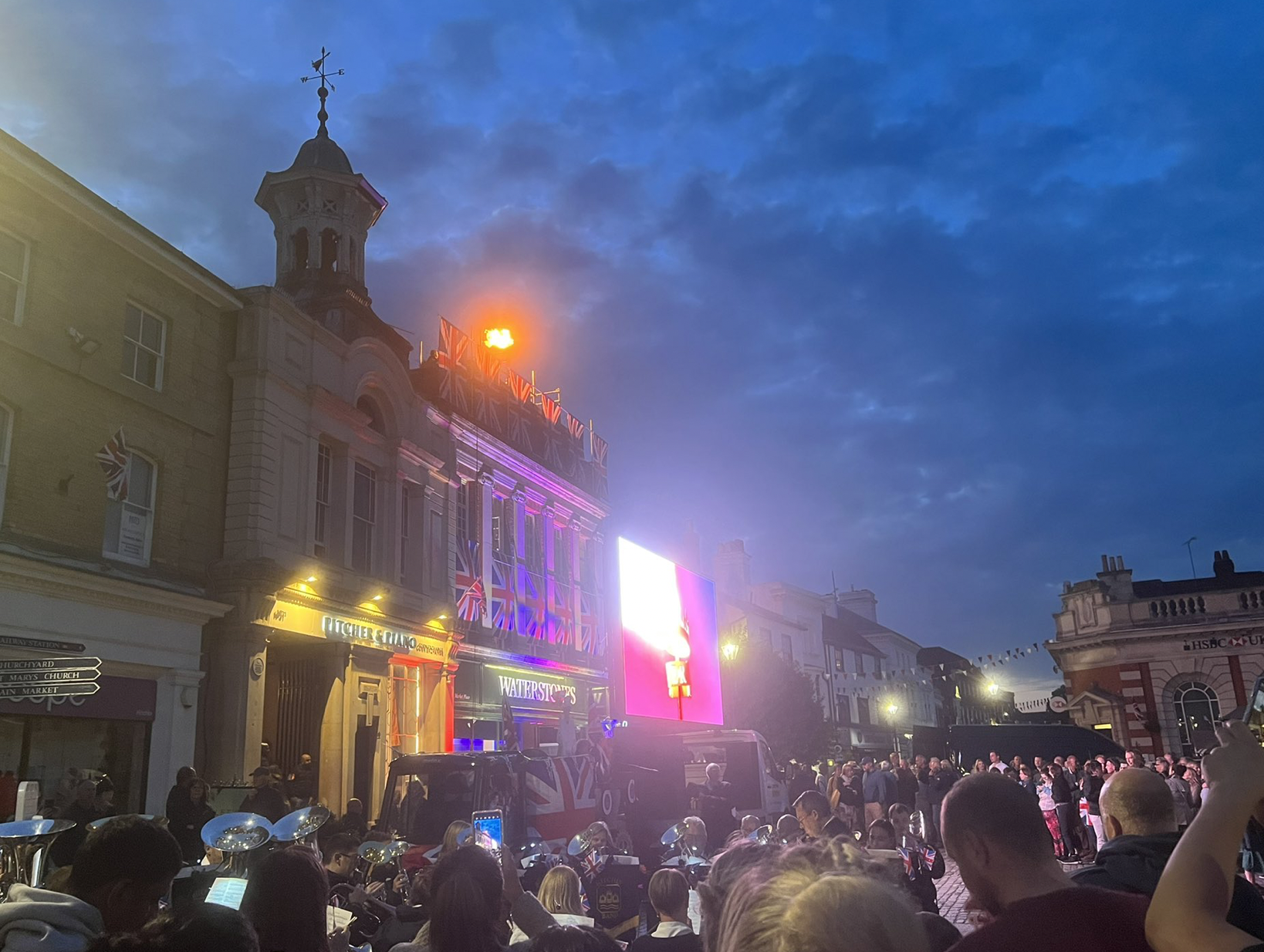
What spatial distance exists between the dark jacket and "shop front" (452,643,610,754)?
19805 millimetres

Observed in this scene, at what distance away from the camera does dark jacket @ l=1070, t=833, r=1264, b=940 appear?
3.32 m

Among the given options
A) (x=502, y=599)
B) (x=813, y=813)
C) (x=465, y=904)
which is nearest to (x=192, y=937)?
(x=465, y=904)

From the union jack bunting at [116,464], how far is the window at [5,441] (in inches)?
58.8

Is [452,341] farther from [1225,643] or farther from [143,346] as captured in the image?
[1225,643]

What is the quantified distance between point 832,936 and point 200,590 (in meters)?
18.7

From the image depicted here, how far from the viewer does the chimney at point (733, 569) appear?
56.8 metres

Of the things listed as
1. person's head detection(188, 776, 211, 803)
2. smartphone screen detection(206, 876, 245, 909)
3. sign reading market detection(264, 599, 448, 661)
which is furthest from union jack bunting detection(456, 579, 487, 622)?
smartphone screen detection(206, 876, 245, 909)

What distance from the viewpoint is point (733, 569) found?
188 feet

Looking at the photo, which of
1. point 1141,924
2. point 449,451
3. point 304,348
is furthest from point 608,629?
point 1141,924

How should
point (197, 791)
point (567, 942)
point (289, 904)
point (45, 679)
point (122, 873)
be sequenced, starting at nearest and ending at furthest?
point (122, 873), point (289, 904), point (567, 942), point (45, 679), point (197, 791)

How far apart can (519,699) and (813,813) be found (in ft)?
72.8

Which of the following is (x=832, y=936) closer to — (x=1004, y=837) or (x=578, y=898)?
(x=1004, y=837)

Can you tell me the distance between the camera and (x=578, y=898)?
6.06m

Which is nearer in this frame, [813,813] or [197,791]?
[813,813]
